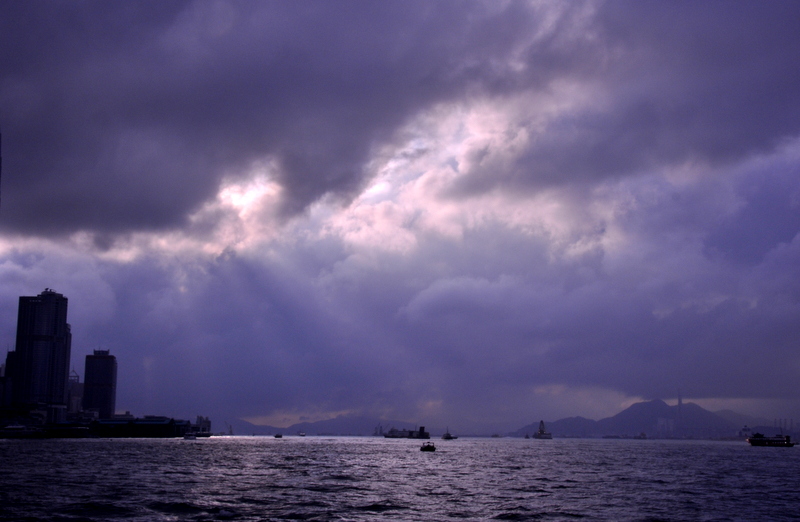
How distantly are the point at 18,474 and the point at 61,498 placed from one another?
40472mm

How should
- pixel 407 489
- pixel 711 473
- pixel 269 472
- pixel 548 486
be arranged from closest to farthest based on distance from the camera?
pixel 407 489 < pixel 548 486 < pixel 269 472 < pixel 711 473

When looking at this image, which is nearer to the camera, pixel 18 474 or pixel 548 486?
pixel 548 486

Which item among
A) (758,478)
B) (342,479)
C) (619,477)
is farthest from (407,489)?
(758,478)

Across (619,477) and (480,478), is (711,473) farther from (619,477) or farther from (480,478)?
(480,478)

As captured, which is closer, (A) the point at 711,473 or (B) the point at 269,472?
(B) the point at 269,472

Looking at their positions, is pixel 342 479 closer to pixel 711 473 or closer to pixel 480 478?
Result: pixel 480 478

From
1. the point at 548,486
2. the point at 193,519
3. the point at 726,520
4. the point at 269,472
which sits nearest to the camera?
the point at 193,519

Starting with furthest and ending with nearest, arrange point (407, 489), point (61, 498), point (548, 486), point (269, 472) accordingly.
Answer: point (269, 472), point (548, 486), point (407, 489), point (61, 498)

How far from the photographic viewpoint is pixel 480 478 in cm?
11225

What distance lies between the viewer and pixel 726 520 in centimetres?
6712

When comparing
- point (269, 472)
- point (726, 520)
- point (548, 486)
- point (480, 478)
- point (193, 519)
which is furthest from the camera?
point (269, 472)

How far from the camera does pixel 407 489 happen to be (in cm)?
9000

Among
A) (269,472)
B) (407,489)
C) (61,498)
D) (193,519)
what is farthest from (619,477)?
(61,498)

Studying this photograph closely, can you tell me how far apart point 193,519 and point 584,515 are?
40326 mm
